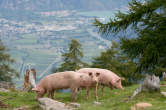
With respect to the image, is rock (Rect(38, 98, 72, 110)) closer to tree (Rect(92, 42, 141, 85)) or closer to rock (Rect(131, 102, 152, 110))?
rock (Rect(131, 102, 152, 110))

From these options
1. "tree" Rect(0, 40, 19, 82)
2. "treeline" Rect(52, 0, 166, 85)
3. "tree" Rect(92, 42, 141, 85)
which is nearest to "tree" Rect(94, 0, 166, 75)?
"treeline" Rect(52, 0, 166, 85)

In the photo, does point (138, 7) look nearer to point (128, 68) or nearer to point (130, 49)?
point (130, 49)

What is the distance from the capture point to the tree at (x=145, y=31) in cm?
1948

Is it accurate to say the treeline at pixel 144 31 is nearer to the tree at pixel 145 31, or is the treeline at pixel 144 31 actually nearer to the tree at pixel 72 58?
the tree at pixel 145 31

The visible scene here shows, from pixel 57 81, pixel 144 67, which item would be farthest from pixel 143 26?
pixel 57 81

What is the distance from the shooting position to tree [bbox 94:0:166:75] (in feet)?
63.9

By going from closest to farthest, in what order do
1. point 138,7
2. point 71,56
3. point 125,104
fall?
point 125,104 → point 138,7 → point 71,56

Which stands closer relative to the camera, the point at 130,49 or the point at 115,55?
the point at 130,49

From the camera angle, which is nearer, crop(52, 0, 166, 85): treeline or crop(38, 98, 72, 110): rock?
crop(38, 98, 72, 110): rock

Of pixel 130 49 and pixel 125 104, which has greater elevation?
pixel 130 49

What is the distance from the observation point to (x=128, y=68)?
176 feet

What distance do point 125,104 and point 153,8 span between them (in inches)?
329

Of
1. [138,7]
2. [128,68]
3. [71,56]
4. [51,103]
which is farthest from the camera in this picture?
[128,68]

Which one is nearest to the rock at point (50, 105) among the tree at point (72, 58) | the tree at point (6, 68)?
the tree at point (72, 58)
